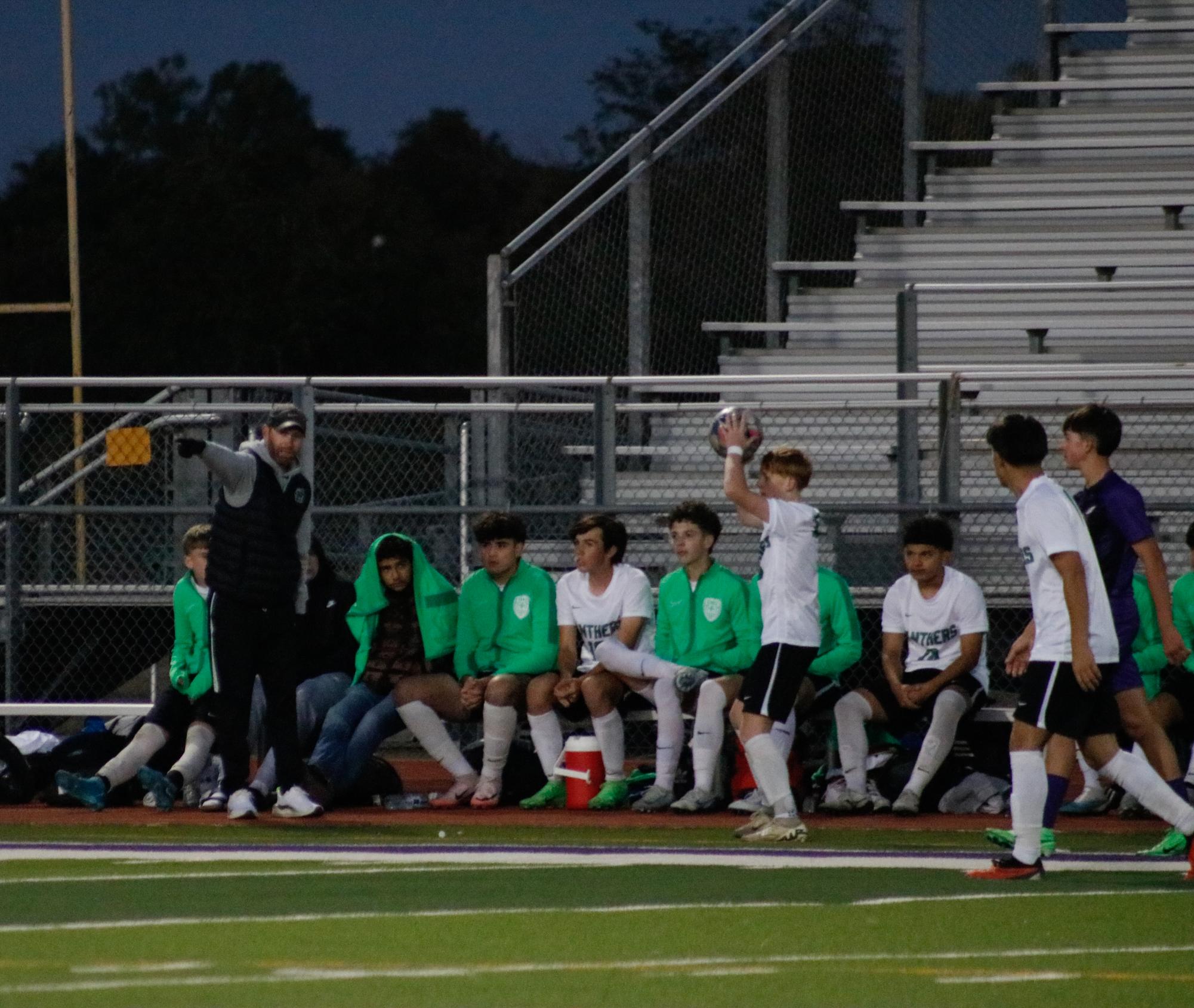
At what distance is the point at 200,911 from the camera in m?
6.42

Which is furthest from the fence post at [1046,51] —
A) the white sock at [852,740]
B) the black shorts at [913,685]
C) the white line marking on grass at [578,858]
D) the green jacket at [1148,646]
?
the white line marking on grass at [578,858]

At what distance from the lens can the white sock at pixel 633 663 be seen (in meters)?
10.3

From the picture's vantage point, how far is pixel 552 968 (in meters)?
5.36

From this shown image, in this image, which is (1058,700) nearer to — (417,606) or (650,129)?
(417,606)

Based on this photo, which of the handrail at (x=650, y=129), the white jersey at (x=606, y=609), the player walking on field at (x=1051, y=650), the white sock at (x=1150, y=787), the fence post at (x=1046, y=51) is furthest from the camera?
the fence post at (x=1046, y=51)

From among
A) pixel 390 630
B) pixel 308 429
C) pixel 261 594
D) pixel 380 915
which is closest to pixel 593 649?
pixel 390 630

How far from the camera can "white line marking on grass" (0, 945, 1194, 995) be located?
16.7ft

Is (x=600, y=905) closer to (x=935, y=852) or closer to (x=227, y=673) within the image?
(x=935, y=852)

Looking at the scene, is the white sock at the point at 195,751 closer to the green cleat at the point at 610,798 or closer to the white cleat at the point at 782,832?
the green cleat at the point at 610,798

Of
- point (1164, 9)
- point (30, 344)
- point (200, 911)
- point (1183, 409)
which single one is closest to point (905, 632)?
point (1183, 409)

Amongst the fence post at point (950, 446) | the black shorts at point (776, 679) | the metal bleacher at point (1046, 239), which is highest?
the metal bleacher at point (1046, 239)

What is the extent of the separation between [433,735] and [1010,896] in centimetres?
434

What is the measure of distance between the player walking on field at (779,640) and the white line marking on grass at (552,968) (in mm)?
2923

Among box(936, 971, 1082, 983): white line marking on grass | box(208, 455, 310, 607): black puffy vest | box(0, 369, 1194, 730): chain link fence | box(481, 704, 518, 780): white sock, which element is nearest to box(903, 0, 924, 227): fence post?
box(0, 369, 1194, 730): chain link fence
